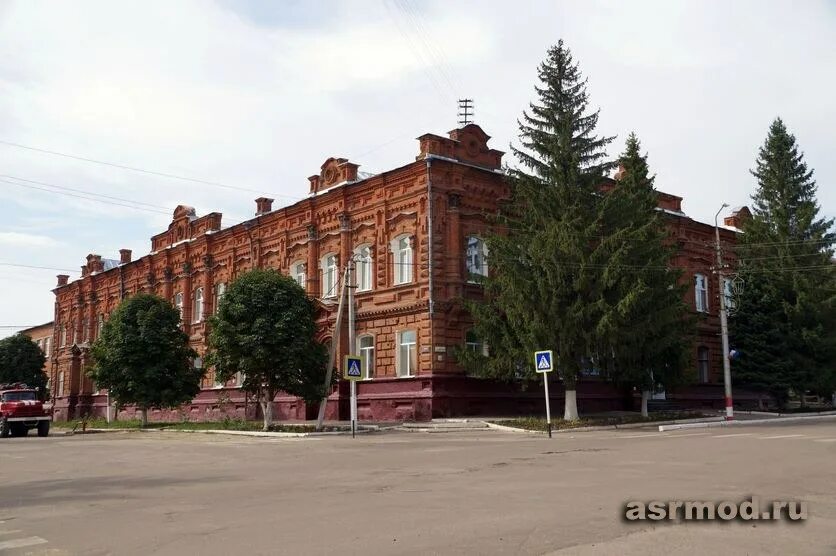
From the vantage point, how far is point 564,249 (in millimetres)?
29078

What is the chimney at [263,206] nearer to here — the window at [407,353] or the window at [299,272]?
the window at [299,272]

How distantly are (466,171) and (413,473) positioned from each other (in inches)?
865

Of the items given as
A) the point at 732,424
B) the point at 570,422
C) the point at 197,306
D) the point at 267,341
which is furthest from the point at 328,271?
the point at 732,424

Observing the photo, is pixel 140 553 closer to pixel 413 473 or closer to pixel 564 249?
pixel 413 473

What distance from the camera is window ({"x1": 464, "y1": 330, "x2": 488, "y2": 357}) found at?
33.6 metres

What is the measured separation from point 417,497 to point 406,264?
79.6ft

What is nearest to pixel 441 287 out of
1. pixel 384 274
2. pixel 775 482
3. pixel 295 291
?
pixel 384 274

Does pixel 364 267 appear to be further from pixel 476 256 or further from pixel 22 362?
pixel 22 362

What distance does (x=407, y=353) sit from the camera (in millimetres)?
34219

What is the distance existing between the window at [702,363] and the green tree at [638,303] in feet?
44.1

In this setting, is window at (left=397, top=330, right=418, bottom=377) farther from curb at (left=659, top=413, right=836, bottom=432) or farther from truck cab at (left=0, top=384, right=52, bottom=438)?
truck cab at (left=0, top=384, right=52, bottom=438)

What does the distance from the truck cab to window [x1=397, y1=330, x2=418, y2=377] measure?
58.2 ft

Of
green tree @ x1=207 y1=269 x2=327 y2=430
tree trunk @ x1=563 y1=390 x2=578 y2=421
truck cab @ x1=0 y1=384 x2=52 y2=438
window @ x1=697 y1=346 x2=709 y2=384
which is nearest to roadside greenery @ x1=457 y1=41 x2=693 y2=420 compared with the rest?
tree trunk @ x1=563 y1=390 x2=578 y2=421

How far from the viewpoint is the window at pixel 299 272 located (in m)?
40.8
